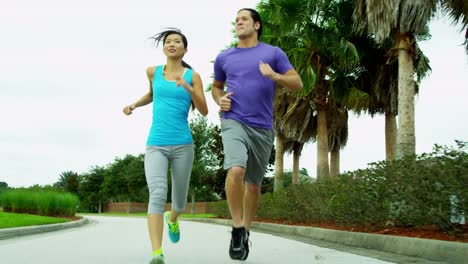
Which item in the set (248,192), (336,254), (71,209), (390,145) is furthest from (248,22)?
(71,209)

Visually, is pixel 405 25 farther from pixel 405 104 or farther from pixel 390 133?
pixel 390 133

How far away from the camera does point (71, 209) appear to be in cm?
2409

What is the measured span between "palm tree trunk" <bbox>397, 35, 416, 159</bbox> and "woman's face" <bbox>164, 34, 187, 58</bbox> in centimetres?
728

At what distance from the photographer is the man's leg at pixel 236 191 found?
5.28m

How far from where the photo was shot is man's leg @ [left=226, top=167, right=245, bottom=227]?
17.3 feet

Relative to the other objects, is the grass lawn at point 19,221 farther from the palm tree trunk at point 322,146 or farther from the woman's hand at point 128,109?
the palm tree trunk at point 322,146

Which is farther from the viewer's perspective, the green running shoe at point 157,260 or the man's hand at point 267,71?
the man's hand at point 267,71

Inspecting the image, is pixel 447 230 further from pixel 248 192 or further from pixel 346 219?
pixel 346 219

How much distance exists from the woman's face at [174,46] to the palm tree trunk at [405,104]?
7.28 m

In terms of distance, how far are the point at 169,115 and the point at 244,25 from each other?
3.69 ft

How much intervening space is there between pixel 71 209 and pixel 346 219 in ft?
51.7

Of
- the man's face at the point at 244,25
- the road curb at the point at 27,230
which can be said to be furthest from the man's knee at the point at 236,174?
the road curb at the point at 27,230

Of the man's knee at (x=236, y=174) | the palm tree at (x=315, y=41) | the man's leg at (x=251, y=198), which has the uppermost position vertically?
the palm tree at (x=315, y=41)

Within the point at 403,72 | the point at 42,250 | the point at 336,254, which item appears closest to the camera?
the point at 336,254
